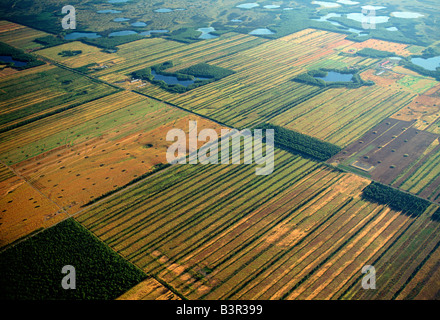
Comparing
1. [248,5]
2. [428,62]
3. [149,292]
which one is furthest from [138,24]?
[149,292]

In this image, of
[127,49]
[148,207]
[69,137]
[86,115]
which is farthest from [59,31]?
[148,207]

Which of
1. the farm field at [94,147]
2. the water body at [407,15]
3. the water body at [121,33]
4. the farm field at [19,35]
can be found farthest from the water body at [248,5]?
the farm field at [94,147]

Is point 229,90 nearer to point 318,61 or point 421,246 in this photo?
point 318,61

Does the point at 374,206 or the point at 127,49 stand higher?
the point at 127,49

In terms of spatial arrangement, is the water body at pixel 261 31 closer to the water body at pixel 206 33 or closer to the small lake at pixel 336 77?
the water body at pixel 206 33

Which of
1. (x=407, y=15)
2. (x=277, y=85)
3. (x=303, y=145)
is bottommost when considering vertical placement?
(x=303, y=145)

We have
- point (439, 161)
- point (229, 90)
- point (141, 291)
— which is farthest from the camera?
point (229, 90)

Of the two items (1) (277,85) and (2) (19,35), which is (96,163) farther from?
(2) (19,35)

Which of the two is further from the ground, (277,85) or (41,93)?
(277,85)
